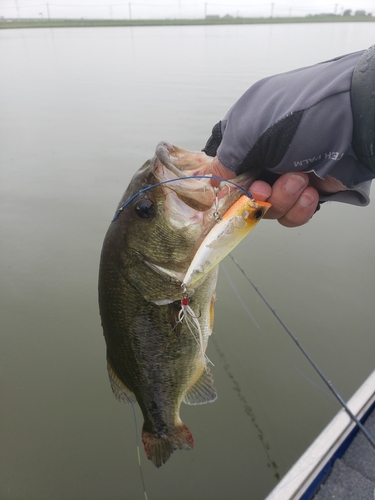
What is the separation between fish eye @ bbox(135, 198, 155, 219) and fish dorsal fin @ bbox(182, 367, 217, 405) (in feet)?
2.61

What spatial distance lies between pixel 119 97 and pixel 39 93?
7.92 ft

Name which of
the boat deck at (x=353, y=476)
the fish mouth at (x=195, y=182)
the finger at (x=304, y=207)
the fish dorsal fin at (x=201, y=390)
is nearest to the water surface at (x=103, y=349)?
the boat deck at (x=353, y=476)

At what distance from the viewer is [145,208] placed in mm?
1261

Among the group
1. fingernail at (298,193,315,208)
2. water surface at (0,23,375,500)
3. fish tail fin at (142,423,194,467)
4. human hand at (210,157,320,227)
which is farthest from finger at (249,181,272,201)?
water surface at (0,23,375,500)

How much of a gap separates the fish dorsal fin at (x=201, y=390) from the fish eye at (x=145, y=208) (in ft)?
2.61

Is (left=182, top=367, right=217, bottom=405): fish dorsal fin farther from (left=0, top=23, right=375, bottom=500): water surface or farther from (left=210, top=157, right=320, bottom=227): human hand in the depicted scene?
(left=0, top=23, right=375, bottom=500): water surface

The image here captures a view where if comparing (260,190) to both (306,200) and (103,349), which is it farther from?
(103,349)

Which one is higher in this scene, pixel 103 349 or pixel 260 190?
pixel 260 190

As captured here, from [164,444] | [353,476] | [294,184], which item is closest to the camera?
[294,184]

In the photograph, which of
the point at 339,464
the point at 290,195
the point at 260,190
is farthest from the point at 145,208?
the point at 339,464

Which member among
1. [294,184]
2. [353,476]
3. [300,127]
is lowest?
[353,476]

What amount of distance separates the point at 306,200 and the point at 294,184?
10cm

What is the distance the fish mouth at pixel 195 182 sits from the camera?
1156mm

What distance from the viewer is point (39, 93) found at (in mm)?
10211
